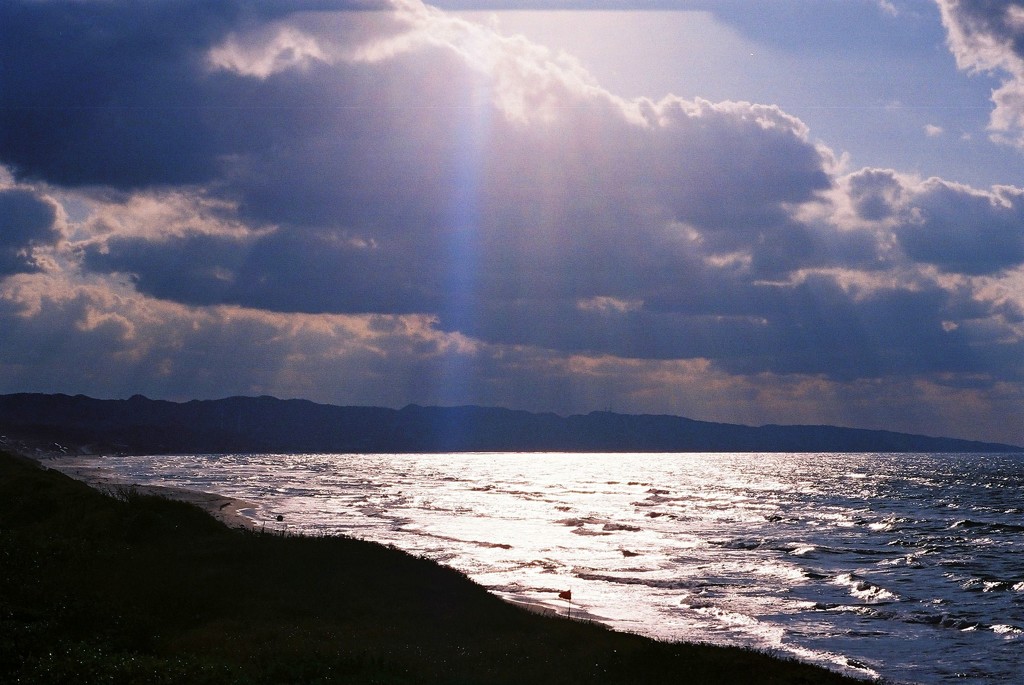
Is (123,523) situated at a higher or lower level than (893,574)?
higher

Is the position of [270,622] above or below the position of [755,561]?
above

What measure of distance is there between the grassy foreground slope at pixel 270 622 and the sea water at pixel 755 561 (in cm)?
909

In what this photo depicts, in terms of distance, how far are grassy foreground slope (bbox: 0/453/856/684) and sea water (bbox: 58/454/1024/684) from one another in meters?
9.09

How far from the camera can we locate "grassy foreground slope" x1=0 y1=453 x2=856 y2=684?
20203 mm

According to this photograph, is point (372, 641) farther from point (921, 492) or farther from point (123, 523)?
point (921, 492)

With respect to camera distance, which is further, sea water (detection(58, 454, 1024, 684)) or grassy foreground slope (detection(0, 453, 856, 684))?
sea water (detection(58, 454, 1024, 684))

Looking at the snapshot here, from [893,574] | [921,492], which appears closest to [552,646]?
[893,574]

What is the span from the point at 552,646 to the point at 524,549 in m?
36.5

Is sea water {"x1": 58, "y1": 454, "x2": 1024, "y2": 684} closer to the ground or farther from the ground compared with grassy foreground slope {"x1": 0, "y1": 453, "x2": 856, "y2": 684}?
closer to the ground

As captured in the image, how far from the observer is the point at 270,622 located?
25125 millimetres

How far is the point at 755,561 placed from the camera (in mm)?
59906

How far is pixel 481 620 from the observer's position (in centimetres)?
2934

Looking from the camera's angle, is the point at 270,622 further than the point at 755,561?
No

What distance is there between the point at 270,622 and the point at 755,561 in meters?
42.7
